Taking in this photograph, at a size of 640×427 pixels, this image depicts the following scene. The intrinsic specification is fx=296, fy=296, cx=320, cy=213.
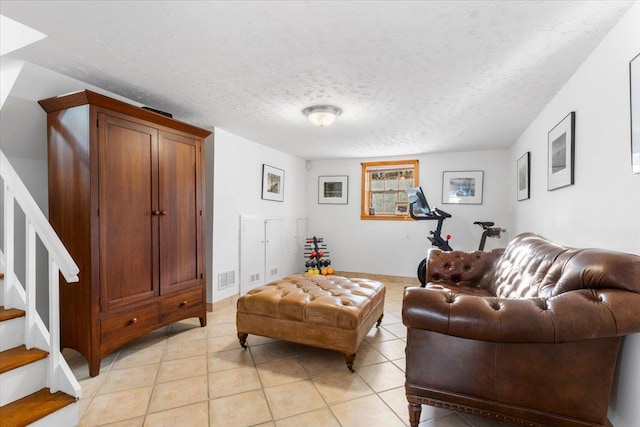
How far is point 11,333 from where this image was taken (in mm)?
1739

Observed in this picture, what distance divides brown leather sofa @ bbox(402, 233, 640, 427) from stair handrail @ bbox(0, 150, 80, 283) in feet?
5.92

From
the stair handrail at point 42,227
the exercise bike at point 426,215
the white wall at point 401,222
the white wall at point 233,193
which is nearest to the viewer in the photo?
the stair handrail at point 42,227

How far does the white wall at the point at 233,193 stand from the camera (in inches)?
141

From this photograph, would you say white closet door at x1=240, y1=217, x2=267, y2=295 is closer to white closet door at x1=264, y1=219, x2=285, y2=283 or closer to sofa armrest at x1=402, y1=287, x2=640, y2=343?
white closet door at x1=264, y1=219, x2=285, y2=283

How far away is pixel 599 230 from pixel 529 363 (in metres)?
1.02

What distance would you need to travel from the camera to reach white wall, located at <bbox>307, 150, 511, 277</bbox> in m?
4.62

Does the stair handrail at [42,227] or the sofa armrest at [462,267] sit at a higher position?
the stair handrail at [42,227]

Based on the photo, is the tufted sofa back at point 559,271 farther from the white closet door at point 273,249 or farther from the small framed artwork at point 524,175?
the white closet door at point 273,249

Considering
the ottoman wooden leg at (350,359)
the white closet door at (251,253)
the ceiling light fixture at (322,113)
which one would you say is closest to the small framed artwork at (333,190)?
the white closet door at (251,253)

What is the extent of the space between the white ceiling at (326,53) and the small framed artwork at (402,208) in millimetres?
2208

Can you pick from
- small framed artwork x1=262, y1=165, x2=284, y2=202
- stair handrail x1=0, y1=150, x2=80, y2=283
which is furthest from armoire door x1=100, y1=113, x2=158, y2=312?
small framed artwork x1=262, y1=165, x2=284, y2=202

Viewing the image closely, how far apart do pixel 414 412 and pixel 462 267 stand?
1.71 meters

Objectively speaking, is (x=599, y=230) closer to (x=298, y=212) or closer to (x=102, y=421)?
(x=102, y=421)

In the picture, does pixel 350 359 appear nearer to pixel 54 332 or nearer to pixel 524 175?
pixel 54 332
